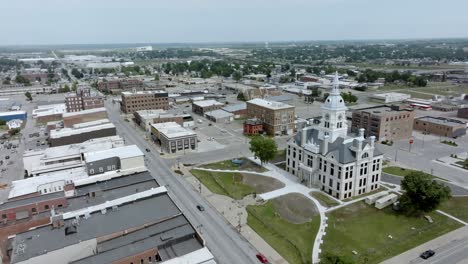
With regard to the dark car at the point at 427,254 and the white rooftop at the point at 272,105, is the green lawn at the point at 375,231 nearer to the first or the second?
the dark car at the point at 427,254

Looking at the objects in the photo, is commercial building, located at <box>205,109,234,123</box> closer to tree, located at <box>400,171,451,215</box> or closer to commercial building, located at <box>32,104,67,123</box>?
commercial building, located at <box>32,104,67,123</box>

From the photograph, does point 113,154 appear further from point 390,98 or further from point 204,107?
point 390,98

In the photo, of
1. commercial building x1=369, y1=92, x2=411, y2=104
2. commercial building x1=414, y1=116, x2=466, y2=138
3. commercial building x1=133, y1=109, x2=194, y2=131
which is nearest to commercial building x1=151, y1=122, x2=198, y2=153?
commercial building x1=133, y1=109, x2=194, y2=131

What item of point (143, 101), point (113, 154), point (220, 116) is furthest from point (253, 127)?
point (143, 101)

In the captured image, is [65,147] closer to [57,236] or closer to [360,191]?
[57,236]

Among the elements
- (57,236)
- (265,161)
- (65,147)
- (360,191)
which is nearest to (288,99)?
(265,161)

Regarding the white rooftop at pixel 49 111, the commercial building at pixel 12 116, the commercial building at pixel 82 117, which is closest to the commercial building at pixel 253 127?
the commercial building at pixel 82 117
